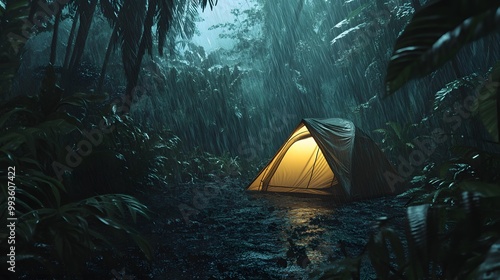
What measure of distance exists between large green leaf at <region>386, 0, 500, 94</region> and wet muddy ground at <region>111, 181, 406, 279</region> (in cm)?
84

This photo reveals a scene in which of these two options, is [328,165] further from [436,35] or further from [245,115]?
[245,115]

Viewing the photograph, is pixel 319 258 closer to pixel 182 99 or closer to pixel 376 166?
pixel 376 166

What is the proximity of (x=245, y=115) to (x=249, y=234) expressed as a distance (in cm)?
1495

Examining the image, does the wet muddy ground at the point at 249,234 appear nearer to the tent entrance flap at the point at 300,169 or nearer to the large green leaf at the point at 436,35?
the tent entrance flap at the point at 300,169

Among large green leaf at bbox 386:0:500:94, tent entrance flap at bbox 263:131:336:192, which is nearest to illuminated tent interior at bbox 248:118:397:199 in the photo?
tent entrance flap at bbox 263:131:336:192

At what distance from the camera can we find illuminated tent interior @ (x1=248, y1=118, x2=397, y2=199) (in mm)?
6871

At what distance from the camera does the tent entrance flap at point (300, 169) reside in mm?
7766

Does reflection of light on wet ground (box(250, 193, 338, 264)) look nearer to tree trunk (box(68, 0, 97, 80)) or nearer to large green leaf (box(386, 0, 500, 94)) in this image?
large green leaf (box(386, 0, 500, 94))

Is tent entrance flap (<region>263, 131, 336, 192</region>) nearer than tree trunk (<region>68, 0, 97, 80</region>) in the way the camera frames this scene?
Yes

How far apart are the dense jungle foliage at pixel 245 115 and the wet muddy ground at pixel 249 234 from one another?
39cm

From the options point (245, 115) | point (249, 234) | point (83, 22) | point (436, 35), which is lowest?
point (249, 234)

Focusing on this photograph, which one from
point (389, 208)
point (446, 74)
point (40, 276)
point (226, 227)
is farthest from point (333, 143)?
point (446, 74)

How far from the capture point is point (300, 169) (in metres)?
7.96

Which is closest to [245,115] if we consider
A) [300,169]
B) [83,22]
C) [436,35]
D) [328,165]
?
[83,22]
